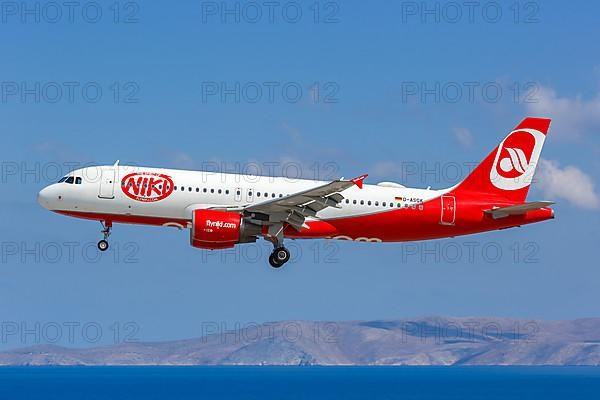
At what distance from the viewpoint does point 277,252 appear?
2137 inches

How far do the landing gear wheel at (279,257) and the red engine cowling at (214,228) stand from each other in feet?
9.42

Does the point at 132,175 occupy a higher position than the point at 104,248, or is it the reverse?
the point at 132,175

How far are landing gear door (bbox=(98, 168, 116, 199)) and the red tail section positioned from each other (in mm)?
18958

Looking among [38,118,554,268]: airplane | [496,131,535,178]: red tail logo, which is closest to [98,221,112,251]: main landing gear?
[38,118,554,268]: airplane

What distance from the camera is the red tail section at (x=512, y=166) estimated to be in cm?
5803

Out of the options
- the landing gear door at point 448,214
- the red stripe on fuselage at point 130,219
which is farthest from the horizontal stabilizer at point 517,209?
the red stripe on fuselage at point 130,219

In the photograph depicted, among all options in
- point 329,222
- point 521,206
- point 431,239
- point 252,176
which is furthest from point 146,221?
point 521,206

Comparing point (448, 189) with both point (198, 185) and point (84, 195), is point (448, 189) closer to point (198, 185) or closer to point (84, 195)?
point (198, 185)

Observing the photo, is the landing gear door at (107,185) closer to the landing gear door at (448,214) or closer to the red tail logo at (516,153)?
the landing gear door at (448,214)

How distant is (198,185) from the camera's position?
172ft

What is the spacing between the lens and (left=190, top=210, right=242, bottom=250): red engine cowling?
5112 centimetres

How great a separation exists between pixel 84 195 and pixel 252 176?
882 cm

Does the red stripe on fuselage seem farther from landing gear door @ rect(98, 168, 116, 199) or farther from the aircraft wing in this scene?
the aircraft wing

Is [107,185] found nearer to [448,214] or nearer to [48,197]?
[48,197]
